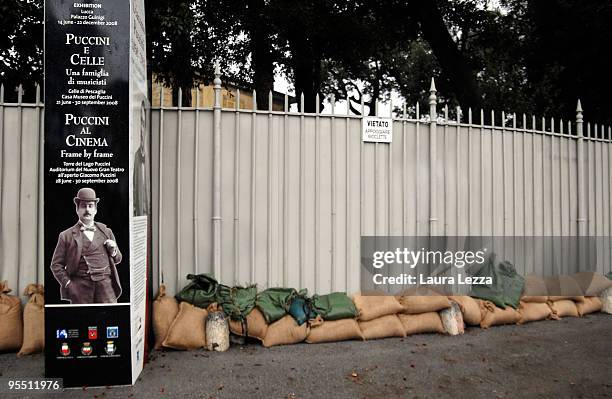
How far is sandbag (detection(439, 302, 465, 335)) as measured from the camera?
16.7 feet

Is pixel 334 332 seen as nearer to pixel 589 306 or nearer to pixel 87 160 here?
pixel 87 160

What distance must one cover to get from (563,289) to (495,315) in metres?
1.32

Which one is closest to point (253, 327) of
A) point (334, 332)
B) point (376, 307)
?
Result: point (334, 332)

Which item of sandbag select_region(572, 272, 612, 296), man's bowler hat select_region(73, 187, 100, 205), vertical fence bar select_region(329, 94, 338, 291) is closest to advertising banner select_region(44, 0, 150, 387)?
man's bowler hat select_region(73, 187, 100, 205)

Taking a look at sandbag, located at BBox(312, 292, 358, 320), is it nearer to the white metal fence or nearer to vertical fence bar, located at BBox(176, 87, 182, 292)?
the white metal fence

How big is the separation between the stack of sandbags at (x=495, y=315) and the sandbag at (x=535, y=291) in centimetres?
32

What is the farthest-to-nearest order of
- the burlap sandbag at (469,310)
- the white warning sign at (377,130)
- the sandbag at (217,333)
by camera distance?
the white warning sign at (377,130) → the burlap sandbag at (469,310) → the sandbag at (217,333)

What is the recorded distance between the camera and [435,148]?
5.52 m

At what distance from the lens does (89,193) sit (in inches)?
145

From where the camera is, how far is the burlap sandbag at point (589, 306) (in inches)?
234

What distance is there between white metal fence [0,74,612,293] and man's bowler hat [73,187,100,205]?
1.13 metres

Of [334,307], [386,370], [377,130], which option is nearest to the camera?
[386,370]

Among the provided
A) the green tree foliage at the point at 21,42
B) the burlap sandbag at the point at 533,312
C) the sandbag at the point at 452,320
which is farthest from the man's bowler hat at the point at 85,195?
the burlap sandbag at the point at 533,312

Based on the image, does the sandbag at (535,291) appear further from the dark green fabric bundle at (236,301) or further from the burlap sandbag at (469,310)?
the dark green fabric bundle at (236,301)
